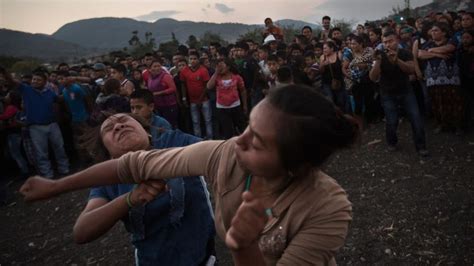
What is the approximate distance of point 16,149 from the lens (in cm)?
816

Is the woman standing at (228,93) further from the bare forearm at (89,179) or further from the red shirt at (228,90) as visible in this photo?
the bare forearm at (89,179)

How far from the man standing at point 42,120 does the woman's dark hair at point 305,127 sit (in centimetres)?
734

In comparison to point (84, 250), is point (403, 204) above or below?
above

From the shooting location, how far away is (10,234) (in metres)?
5.76

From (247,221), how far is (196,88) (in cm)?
739

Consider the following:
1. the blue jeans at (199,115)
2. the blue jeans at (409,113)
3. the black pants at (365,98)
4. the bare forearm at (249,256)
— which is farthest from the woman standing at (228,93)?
the bare forearm at (249,256)

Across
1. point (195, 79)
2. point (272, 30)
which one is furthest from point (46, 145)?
point (272, 30)

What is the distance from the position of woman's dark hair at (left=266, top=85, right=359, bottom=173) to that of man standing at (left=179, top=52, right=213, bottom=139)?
7036mm

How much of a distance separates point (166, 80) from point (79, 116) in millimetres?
2070

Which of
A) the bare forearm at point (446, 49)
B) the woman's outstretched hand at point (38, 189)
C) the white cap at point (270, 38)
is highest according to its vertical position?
the white cap at point (270, 38)

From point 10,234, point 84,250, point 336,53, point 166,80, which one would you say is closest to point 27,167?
point 10,234

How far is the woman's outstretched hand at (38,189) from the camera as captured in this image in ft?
4.36

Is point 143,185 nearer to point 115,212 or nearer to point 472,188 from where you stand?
point 115,212

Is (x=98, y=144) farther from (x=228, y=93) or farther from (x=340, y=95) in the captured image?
(x=340, y=95)
